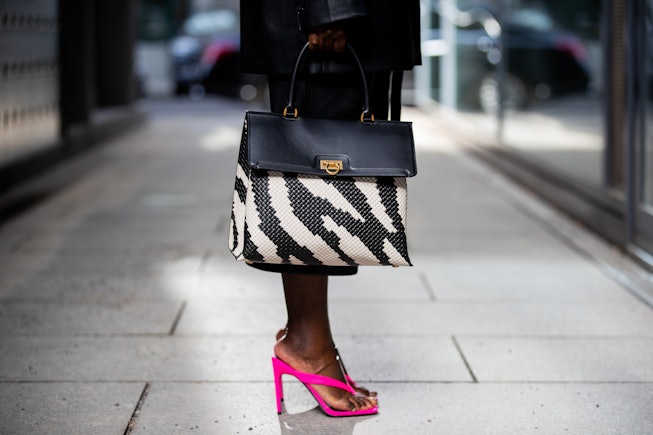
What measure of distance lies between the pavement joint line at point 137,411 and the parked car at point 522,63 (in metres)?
4.46

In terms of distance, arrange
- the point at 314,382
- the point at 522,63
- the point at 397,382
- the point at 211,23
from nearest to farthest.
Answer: the point at 314,382
the point at 397,382
the point at 522,63
the point at 211,23

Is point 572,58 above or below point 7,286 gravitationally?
above

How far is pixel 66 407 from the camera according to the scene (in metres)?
3.15

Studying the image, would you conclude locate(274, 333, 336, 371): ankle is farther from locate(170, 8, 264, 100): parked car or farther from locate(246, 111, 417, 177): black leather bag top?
locate(170, 8, 264, 100): parked car

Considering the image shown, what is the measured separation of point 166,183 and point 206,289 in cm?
358

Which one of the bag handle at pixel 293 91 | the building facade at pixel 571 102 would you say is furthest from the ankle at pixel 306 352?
the building facade at pixel 571 102

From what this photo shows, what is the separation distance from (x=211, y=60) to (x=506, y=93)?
357 inches

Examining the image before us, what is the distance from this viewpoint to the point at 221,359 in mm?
3645

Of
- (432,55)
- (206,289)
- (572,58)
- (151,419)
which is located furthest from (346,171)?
(432,55)

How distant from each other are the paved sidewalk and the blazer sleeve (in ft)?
3.76

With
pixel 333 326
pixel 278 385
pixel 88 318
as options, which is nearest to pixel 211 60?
pixel 88 318

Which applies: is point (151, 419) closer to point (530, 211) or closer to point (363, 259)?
point (363, 259)

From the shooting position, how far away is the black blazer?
2.76 metres

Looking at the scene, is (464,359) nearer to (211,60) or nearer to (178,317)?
(178,317)
